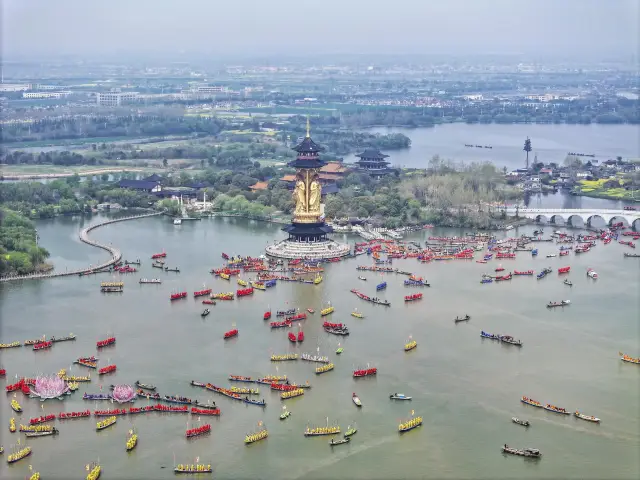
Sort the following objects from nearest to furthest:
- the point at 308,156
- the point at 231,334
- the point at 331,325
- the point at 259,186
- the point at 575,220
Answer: the point at 231,334
the point at 331,325
the point at 308,156
the point at 575,220
the point at 259,186

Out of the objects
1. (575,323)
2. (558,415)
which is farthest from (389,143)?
(558,415)

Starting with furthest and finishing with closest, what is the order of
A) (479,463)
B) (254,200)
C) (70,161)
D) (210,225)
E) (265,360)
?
(70,161) < (254,200) < (210,225) < (265,360) < (479,463)

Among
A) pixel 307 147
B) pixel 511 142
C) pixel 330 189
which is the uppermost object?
pixel 307 147

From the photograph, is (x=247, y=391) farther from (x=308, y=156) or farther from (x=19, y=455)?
(x=308, y=156)

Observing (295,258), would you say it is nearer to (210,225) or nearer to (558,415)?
(210,225)

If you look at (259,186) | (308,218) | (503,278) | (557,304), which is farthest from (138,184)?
(557,304)

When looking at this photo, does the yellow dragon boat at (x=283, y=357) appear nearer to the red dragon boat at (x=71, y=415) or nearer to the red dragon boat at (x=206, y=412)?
the red dragon boat at (x=206, y=412)

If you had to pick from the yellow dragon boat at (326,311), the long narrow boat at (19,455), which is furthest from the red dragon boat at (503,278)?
the long narrow boat at (19,455)
